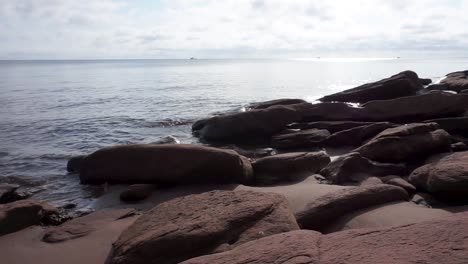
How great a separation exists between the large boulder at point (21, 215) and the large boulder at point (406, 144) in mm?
6067

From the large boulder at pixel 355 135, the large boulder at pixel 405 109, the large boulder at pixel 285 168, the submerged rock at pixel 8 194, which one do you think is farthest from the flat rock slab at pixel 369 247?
the large boulder at pixel 405 109

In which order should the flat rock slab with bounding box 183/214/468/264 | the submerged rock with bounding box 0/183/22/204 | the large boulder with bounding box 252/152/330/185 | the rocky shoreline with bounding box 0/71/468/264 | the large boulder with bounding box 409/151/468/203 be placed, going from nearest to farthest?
the flat rock slab with bounding box 183/214/468/264 → the rocky shoreline with bounding box 0/71/468/264 → the large boulder with bounding box 409/151/468/203 → the submerged rock with bounding box 0/183/22/204 → the large boulder with bounding box 252/152/330/185

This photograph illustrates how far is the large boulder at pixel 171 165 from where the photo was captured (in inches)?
305

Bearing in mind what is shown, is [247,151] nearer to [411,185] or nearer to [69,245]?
[411,185]

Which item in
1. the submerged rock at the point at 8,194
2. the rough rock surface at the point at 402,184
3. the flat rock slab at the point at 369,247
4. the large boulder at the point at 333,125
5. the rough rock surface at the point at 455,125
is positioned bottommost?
the submerged rock at the point at 8,194

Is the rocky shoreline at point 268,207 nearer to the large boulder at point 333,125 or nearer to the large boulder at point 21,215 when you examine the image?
the large boulder at point 21,215

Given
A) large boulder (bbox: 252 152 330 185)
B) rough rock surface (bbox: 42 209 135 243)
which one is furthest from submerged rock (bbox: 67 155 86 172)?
large boulder (bbox: 252 152 330 185)

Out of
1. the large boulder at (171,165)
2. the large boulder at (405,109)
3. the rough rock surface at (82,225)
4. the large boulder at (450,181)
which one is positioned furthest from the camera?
the large boulder at (405,109)

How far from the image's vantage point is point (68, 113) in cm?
2031

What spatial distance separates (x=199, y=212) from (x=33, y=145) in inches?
398

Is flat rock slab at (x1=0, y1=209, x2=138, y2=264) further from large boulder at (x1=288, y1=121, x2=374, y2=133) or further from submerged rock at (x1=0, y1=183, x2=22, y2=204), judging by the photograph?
large boulder at (x1=288, y1=121, x2=374, y2=133)

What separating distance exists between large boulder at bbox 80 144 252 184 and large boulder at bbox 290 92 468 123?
6.16 metres

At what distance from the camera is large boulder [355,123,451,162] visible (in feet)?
28.1

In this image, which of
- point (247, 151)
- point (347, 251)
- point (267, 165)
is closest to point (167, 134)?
point (247, 151)
